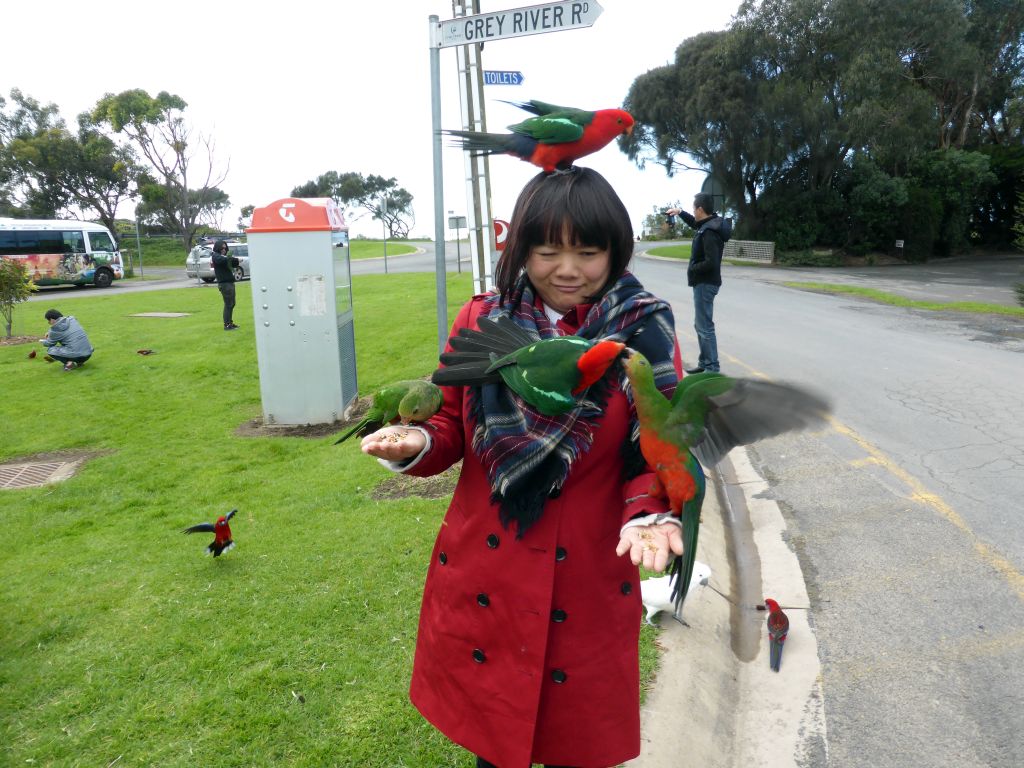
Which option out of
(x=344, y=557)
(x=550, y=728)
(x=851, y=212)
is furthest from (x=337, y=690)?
(x=851, y=212)

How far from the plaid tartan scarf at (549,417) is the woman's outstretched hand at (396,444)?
14cm

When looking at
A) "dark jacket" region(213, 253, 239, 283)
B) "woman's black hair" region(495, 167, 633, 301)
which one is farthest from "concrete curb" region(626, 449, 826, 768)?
"dark jacket" region(213, 253, 239, 283)

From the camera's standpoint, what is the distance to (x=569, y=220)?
157 centimetres

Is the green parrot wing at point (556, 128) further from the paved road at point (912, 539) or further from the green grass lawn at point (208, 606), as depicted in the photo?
the paved road at point (912, 539)

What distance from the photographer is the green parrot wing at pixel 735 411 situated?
57.6 inches

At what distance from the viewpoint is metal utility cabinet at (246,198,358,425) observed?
6612 mm

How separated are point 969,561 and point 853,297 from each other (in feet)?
46.2

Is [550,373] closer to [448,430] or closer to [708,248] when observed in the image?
[448,430]

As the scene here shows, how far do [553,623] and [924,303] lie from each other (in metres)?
16.1

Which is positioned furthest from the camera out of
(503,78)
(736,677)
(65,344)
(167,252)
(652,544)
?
(167,252)

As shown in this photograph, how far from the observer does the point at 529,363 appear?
4.65ft

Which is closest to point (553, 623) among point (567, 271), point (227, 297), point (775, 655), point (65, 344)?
point (567, 271)

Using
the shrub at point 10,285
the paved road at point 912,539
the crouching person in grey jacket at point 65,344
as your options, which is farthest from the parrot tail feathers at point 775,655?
the shrub at point 10,285

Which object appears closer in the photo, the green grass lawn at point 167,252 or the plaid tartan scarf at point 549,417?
the plaid tartan scarf at point 549,417
